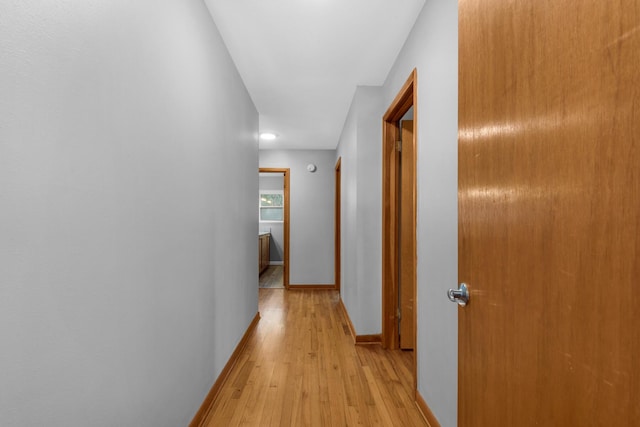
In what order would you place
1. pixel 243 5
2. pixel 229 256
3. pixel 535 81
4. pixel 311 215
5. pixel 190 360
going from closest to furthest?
pixel 535 81 → pixel 190 360 → pixel 243 5 → pixel 229 256 → pixel 311 215

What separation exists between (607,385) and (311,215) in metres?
5.28

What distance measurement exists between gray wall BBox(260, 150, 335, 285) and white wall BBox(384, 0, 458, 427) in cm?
366

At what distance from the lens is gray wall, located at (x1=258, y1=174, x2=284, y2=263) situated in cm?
893

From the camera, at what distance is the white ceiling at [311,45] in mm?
1976

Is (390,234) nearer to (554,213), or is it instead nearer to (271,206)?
(554,213)

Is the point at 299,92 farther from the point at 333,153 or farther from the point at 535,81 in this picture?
the point at 535,81

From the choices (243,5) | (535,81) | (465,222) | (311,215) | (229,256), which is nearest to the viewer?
(535,81)

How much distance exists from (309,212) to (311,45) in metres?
3.55

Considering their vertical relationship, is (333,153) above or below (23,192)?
→ above

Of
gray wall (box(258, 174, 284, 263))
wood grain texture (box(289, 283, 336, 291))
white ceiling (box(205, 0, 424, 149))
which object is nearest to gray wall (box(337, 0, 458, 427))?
white ceiling (box(205, 0, 424, 149))

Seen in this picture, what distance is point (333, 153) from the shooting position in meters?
5.80

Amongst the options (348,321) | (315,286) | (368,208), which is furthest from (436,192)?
(315,286)

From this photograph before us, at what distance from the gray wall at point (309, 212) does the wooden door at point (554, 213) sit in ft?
15.8

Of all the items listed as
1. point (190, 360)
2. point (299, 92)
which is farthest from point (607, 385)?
point (299, 92)
